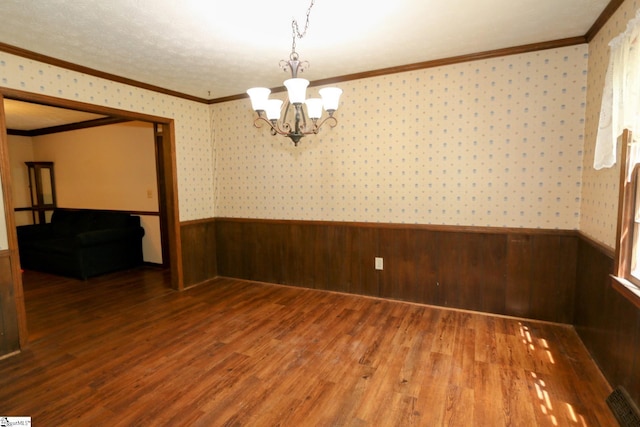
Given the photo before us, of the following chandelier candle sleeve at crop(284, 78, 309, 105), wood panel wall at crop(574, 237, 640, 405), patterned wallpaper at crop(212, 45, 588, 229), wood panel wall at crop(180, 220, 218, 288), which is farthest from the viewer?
wood panel wall at crop(180, 220, 218, 288)

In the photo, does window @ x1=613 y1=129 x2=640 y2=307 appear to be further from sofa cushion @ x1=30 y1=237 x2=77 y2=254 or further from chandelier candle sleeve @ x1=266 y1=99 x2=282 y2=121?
sofa cushion @ x1=30 y1=237 x2=77 y2=254

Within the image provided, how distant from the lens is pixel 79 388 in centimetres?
213

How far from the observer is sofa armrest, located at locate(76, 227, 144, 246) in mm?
4504

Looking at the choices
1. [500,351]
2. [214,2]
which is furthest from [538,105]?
[214,2]

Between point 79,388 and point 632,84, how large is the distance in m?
3.75

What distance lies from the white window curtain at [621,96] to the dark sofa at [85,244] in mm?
5697

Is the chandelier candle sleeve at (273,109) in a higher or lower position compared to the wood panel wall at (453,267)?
higher

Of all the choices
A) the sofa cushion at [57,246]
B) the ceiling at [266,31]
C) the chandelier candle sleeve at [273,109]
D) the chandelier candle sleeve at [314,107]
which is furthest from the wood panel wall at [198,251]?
the chandelier candle sleeve at [314,107]

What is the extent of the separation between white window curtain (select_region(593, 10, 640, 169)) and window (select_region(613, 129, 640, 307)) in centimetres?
4

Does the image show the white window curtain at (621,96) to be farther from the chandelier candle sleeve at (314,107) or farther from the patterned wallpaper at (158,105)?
the patterned wallpaper at (158,105)

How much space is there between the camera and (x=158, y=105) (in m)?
3.79

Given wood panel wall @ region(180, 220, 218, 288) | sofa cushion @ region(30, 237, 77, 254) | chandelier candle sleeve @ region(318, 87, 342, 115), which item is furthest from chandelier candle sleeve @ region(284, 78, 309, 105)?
sofa cushion @ region(30, 237, 77, 254)

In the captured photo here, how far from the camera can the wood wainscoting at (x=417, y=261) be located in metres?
2.93

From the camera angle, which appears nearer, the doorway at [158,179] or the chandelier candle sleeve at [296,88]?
the chandelier candle sleeve at [296,88]
